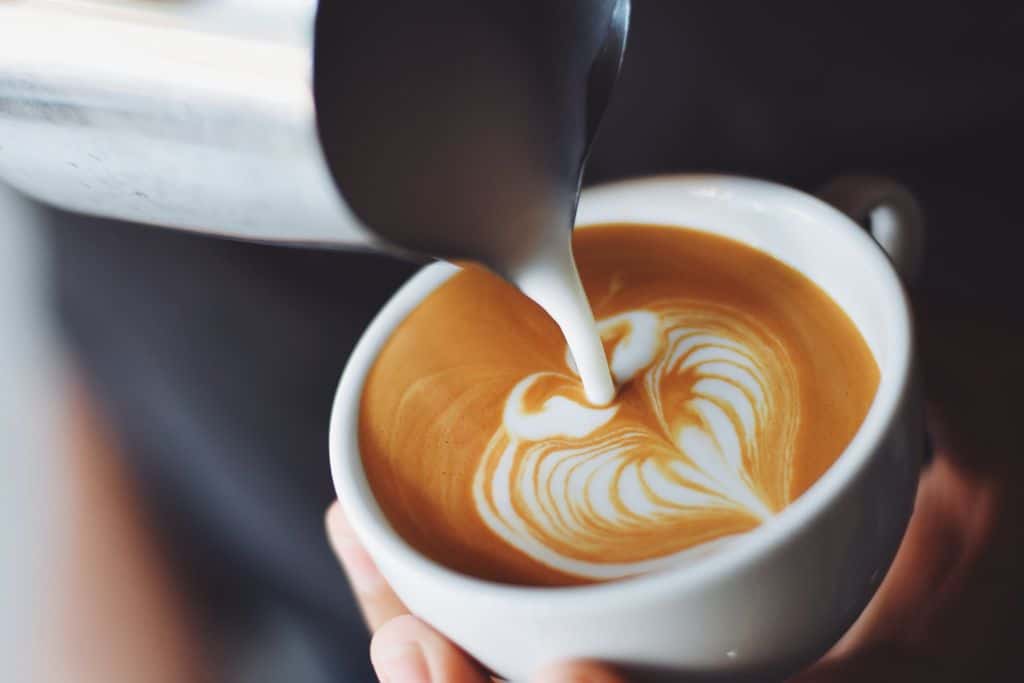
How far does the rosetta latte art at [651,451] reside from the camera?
0.60 m

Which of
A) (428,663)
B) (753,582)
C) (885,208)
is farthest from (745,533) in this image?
(885,208)

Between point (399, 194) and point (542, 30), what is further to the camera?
point (542, 30)

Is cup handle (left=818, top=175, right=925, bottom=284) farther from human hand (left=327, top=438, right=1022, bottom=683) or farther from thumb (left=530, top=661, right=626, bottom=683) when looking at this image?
thumb (left=530, top=661, right=626, bottom=683)

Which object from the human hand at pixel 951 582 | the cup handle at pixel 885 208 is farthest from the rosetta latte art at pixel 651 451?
the human hand at pixel 951 582

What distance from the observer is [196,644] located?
1.08 meters

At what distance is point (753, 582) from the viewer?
51 centimetres

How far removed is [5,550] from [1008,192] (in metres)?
1.06

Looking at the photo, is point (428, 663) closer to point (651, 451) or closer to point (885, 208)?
point (651, 451)

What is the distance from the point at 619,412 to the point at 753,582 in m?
0.20

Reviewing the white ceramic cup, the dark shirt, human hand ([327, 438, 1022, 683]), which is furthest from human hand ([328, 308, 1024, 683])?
the white ceramic cup

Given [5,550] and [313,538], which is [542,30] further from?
[5,550]

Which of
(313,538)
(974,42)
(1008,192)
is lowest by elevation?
(313,538)

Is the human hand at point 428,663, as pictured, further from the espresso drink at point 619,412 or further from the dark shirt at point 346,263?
the dark shirt at point 346,263

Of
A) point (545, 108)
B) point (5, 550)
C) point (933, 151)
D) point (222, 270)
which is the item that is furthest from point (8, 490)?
point (933, 151)
